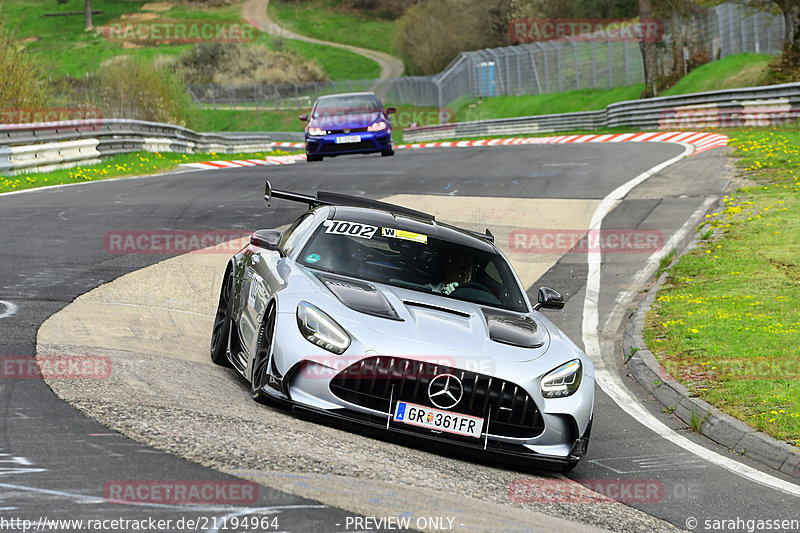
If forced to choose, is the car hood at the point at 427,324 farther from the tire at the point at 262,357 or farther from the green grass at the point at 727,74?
the green grass at the point at 727,74

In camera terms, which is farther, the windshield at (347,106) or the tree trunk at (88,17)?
the tree trunk at (88,17)

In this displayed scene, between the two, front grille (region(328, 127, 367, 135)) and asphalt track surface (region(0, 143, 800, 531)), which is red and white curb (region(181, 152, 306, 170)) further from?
asphalt track surface (region(0, 143, 800, 531))

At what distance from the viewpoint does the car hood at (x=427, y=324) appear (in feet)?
21.2

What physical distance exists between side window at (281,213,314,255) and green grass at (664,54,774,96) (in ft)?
116

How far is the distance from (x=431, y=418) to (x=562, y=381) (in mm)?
963

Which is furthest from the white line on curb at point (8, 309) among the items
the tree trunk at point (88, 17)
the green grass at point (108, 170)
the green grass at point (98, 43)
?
the tree trunk at point (88, 17)

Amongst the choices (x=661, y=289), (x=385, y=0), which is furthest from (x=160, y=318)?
Result: (x=385, y=0)

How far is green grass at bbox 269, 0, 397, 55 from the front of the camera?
113188mm

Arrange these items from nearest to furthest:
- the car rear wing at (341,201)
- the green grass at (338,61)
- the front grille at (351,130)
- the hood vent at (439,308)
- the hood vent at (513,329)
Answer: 1. the hood vent at (513,329)
2. the hood vent at (439,308)
3. the car rear wing at (341,201)
4. the front grille at (351,130)
5. the green grass at (338,61)

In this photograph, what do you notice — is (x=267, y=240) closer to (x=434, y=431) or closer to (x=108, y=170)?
(x=434, y=431)

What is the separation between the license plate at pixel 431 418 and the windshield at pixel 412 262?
1450 millimetres

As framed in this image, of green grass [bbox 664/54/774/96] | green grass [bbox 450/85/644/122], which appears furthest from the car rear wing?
green grass [bbox 450/85/644/122]

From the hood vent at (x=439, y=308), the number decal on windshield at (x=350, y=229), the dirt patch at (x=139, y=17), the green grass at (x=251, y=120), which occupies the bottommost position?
the green grass at (x=251, y=120)

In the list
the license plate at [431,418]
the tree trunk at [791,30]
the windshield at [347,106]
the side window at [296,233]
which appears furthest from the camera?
the tree trunk at [791,30]
